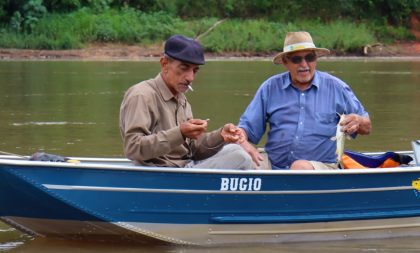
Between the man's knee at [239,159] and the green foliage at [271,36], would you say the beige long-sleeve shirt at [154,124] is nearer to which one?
the man's knee at [239,159]

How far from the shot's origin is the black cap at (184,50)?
6.55m

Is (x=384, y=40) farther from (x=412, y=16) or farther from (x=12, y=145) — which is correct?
(x=12, y=145)

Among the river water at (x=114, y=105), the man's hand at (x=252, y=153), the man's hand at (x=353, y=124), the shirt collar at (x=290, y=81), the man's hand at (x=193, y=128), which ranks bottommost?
the river water at (x=114, y=105)

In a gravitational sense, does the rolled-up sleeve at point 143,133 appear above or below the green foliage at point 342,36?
above

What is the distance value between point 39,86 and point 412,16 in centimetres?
2251

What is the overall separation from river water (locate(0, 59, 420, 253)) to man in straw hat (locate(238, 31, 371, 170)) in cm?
64

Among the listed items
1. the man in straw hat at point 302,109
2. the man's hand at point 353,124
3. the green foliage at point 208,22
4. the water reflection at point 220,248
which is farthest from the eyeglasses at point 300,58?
the green foliage at point 208,22

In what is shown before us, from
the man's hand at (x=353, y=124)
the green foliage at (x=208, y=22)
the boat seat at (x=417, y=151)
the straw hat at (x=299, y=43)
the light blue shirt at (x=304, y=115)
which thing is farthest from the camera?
the green foliage at (x=208, y=22)

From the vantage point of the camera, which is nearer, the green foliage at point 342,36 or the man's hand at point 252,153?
the man's hand at point 252,153

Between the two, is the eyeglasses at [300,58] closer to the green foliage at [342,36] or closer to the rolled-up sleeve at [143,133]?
Answer: the rolled-up sleeve at [143,133]

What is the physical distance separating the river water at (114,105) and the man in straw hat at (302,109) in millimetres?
639

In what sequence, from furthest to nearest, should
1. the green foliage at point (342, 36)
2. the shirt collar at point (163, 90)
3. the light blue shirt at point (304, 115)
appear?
the green foliage at point (342, 36)
the light blue shirt at point (304, 115)
the shirt collar at point (163, 90)

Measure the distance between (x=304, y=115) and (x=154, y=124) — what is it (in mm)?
1128

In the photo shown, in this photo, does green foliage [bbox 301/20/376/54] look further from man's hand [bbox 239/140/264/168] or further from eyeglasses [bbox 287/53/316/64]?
man's hand [bbox 239/140/264/168]
